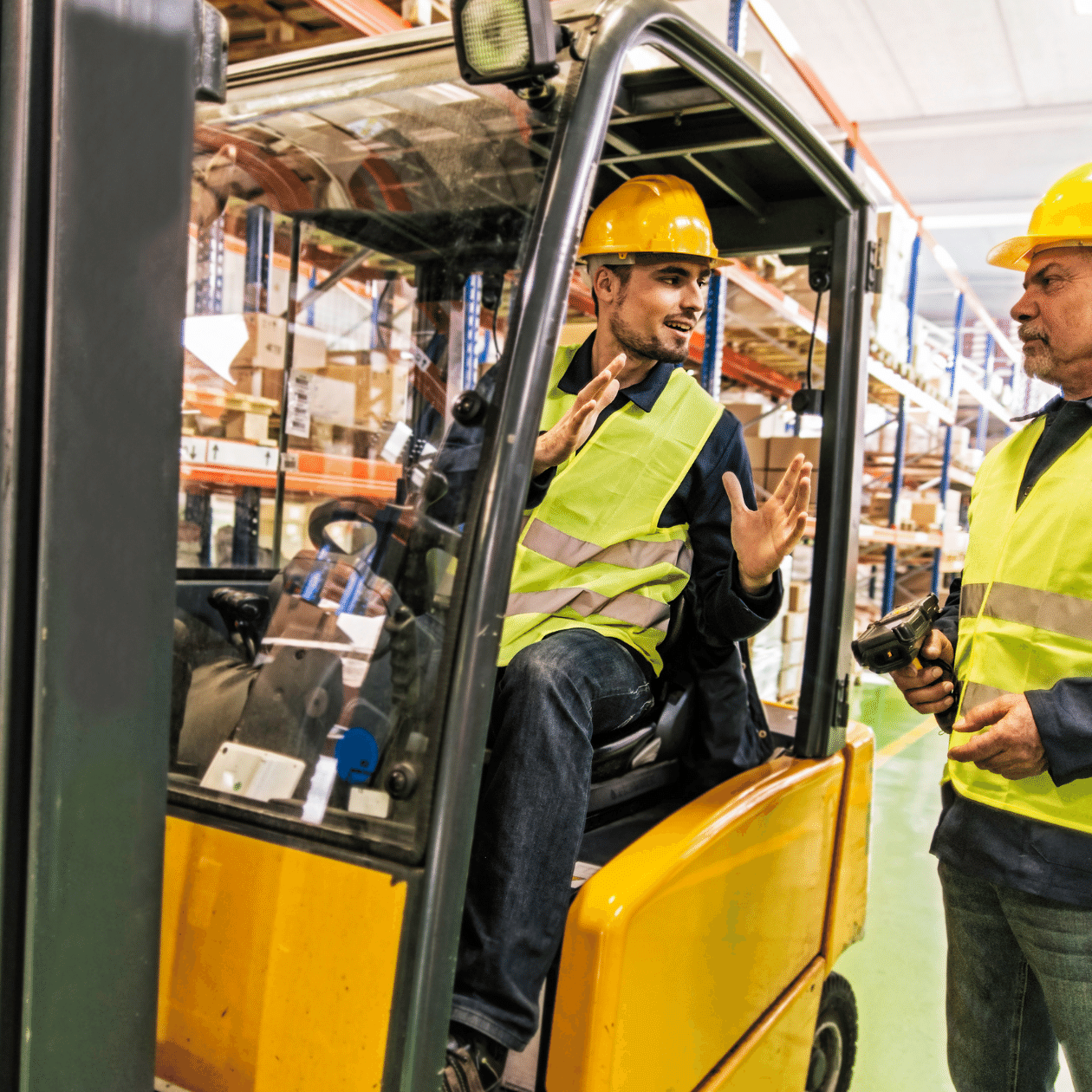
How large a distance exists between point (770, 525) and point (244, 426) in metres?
1.02

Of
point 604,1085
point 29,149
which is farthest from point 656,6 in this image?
point 604,1085

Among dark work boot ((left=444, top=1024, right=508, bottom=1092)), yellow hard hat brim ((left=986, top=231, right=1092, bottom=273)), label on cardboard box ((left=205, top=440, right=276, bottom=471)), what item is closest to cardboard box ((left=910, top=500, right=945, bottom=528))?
yellow hard hat brim ((left=986, top=231, right=1092, bottom=273))

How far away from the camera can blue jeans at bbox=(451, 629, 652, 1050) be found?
158cm

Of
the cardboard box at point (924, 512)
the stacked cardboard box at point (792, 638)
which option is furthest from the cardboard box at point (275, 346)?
the cardboard box at point (924, 512)

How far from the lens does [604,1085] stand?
1594mm

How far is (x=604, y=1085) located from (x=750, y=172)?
2035 millimetres

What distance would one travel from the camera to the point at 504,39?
1.34 meters

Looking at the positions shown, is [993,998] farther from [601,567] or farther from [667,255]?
[667,255]

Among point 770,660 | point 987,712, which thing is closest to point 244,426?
point 987,712

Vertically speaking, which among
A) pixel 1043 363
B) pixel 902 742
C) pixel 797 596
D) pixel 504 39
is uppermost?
pixel 504 39

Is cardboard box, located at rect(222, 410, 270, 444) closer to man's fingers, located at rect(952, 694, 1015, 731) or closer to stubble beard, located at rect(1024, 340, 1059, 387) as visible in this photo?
man's fingers, located at rect(952, 694, 1015, 731)

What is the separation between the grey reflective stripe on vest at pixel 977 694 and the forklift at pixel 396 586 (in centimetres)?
44

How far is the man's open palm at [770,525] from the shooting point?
1.92 metres

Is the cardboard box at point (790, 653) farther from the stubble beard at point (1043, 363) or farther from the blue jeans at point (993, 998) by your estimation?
the stubble beard at point (1043, 363)
